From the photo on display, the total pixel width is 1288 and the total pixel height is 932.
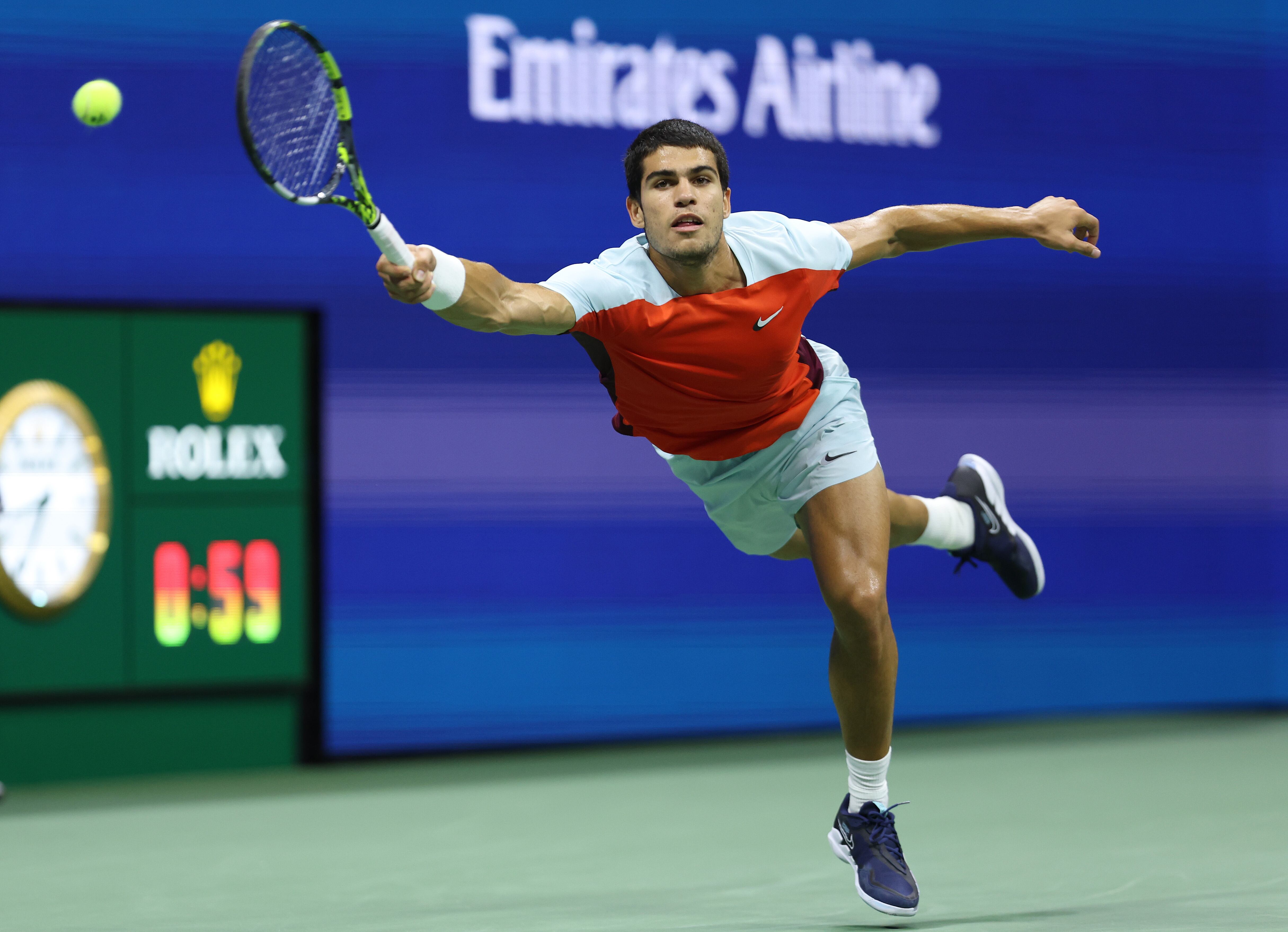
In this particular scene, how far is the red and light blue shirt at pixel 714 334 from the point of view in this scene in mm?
3320

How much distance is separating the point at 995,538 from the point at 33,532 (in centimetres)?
321

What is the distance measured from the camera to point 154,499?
5.71 m

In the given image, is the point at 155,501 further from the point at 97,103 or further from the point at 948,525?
the point at 948,525

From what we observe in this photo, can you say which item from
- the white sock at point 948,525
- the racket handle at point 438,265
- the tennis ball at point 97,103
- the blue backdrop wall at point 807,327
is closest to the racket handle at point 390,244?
the racket handle at point 438,265

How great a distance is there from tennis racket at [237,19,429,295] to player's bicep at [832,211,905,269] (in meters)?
1.16

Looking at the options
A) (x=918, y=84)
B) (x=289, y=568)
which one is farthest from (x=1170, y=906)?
(x=918, y=84)

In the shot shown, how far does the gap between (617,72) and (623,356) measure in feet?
11.3

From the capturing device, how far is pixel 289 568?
5.93m

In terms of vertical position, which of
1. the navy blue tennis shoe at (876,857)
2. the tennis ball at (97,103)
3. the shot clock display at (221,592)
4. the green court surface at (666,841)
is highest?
the tennis ball at (97,103)

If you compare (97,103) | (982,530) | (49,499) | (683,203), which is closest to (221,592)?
(49,499)

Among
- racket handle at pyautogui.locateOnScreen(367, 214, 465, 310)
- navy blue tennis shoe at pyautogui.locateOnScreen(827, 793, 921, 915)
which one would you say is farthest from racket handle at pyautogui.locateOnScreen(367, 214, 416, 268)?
navy blue tennis shoe at pyautogui.locateOnScreen(827, 793, 921, 915)

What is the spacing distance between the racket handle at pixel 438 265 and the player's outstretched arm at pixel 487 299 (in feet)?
0.03

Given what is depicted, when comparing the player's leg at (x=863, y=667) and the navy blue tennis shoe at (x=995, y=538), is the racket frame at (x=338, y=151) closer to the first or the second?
the player's leg at (x=863, y=667)

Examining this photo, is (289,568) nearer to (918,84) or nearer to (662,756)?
(662,756)
